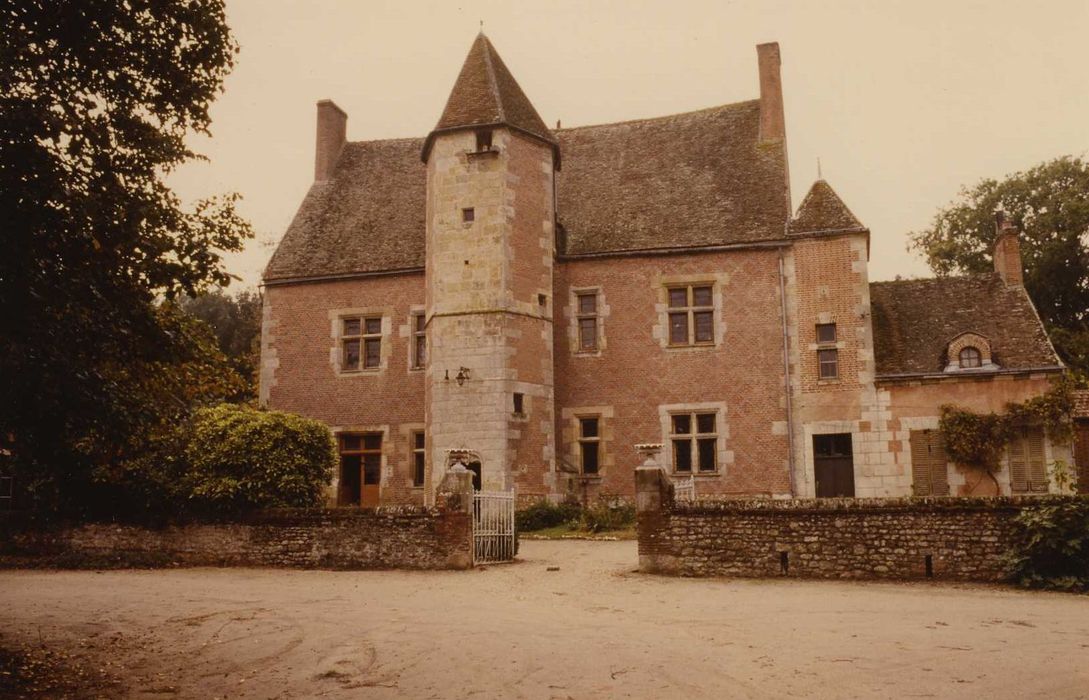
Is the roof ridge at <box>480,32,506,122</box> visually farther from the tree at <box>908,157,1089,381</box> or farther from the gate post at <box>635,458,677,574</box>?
the tree at <box>908,157,1089,381</box>

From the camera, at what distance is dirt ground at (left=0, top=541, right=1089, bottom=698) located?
7.18 metres

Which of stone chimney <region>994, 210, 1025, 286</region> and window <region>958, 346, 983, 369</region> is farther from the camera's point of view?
stone chimney <region>994, 210, 1025, 286</region>

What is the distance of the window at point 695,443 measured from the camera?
75.0 ft

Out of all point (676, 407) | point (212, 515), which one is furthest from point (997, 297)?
point (212, 515)

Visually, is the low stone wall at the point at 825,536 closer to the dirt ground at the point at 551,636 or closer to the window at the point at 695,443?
the dirt ground at the point at 551,636

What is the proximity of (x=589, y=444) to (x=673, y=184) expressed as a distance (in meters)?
7.77

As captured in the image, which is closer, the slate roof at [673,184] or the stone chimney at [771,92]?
the slate roof at [673,184]

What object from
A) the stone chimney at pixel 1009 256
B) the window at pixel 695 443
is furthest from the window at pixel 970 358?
the window at pixel 695 443

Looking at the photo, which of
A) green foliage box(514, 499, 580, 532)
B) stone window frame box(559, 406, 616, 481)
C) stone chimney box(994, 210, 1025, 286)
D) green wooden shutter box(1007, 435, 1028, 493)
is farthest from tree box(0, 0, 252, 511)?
stone chimney box(994, 210, 1025, 286)

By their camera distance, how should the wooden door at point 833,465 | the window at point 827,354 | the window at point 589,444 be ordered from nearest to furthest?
the wooden door at point 833,465 → the window at point 827,354 → the window at point 589,444

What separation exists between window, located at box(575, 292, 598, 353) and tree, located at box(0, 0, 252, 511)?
49.2 feet

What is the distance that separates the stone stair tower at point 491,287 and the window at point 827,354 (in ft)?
22.1

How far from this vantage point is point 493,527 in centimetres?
1528

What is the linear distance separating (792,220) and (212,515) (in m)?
15.6
